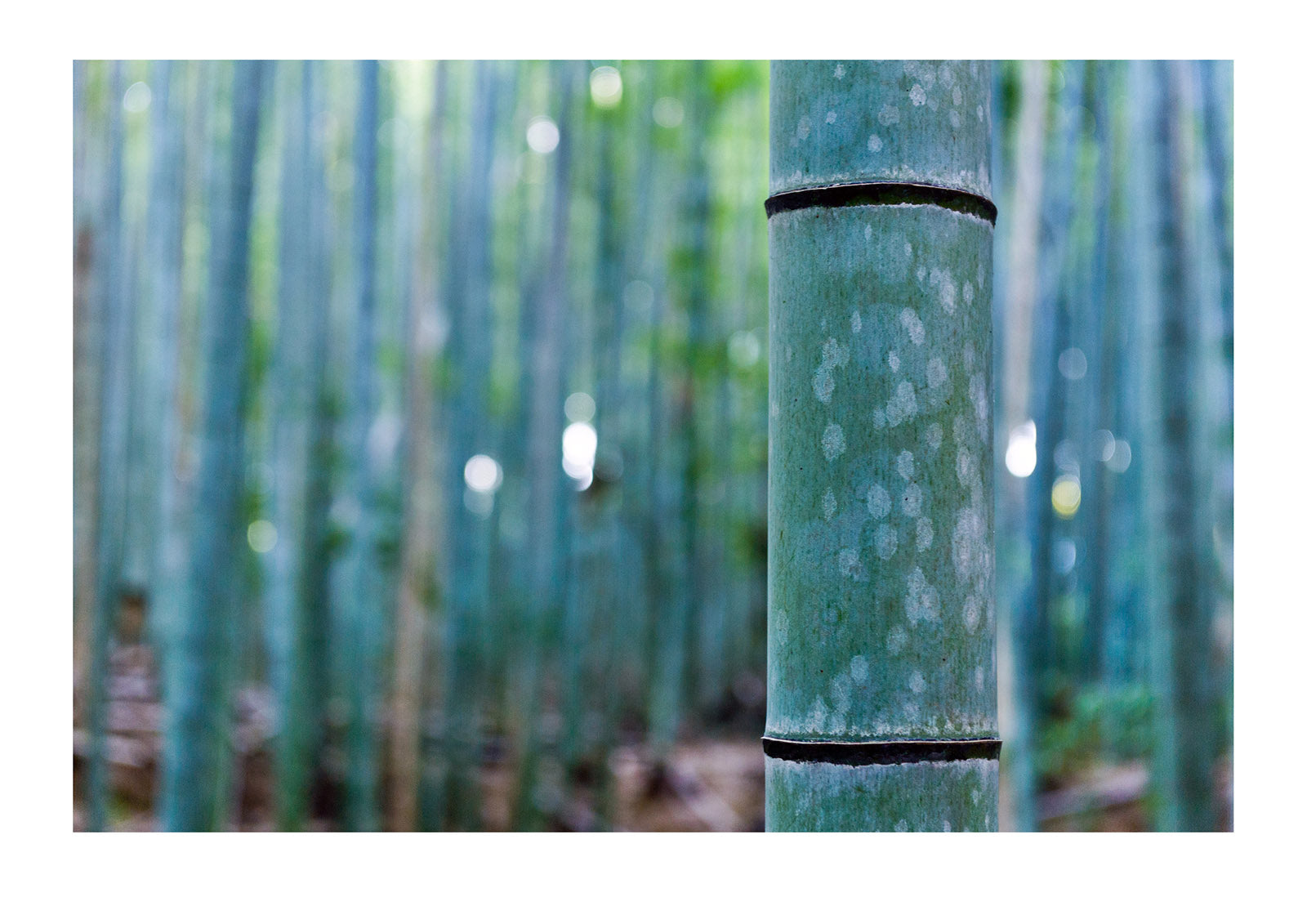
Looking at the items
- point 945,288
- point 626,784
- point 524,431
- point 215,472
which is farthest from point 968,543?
point 626,784

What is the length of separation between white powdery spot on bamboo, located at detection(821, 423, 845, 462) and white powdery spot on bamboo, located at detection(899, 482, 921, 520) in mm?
38

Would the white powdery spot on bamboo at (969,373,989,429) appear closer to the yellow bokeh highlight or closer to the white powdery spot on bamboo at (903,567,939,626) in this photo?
the white powdery spot on bamboo at (903,567,939,626)

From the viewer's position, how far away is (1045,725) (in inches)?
153

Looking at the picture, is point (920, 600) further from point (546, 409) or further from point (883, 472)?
point (546, 409)

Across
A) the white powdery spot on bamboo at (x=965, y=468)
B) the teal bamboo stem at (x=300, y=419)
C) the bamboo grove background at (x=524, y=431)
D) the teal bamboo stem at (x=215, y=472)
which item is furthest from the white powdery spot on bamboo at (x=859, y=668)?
the teal bamboo stem at (x=300, y=419)

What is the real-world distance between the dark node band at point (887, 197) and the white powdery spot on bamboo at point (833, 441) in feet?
0.38

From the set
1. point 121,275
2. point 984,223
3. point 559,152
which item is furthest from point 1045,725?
point 984,223

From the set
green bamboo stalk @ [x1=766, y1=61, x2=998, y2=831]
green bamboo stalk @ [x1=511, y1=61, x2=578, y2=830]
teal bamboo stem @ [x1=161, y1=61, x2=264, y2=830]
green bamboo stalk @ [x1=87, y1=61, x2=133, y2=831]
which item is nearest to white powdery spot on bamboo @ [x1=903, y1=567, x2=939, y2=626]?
green bamboo stalk @ [x1=766, y1=61, x2=998, y2=831]

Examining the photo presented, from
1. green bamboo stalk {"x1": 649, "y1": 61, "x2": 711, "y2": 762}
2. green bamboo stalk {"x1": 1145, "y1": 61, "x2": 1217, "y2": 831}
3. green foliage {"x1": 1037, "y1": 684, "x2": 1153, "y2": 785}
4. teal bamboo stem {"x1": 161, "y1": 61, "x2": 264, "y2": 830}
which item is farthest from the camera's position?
green bamboo stalk {"x1": 649, "y1": 61, "x2": 711, "y2": 762}

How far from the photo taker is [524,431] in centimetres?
455

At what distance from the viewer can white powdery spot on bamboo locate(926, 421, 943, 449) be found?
636 millimetres

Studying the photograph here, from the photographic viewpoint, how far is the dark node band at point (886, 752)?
0.62 metres

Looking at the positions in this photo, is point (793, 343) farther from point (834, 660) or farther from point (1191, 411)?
point (1191, 411)

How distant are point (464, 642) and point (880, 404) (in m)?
4.31
